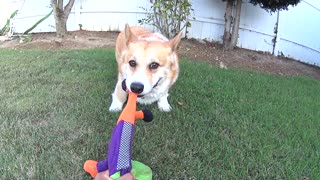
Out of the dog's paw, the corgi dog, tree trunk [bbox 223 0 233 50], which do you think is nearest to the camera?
the corgi dog

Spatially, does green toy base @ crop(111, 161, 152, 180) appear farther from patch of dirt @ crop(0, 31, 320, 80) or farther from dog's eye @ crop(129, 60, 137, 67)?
patch of dirt @ crop(0, 31, 320, 80)

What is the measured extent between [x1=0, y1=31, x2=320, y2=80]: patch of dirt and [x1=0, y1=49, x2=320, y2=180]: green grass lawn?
1.14 m

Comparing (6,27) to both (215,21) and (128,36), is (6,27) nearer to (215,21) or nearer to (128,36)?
(215,21)

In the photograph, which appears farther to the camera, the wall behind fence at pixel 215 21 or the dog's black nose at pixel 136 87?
the wall behind fence at pixel 215 21

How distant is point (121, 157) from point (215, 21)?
16.6 ft

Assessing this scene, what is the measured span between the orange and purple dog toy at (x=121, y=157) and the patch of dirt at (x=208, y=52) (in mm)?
3593

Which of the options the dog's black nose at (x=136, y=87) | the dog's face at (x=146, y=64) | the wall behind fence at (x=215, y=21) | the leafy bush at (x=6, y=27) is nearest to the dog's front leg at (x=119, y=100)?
the dog's face at (x=146, y=64)

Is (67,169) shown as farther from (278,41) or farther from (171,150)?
(278,41)

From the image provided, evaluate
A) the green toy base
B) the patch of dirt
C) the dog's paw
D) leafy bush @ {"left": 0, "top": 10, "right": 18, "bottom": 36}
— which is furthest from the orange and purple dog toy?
leafy bush @ {"left": 0, "top": 10, "right": 18, "bottom": 36}

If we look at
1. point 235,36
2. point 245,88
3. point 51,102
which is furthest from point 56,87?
point 235,36

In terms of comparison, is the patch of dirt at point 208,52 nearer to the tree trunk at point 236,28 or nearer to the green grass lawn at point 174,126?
the tree trunk at point 236,28

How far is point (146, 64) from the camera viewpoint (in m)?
2.93

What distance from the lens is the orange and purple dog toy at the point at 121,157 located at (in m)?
2.02

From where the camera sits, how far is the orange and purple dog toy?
202cm
